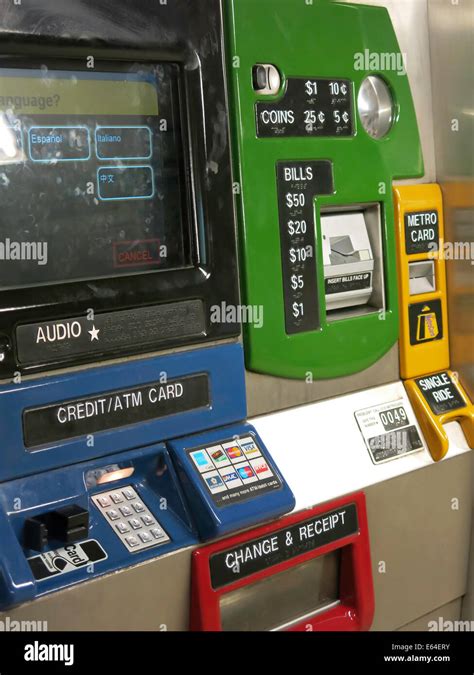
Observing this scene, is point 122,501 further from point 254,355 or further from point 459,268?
point 459,268

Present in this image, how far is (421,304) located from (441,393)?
232mm

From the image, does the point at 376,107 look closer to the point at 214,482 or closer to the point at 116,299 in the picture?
the point at 116,299

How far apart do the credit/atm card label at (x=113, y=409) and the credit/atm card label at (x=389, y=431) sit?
486mm

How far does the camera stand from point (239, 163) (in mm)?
1955

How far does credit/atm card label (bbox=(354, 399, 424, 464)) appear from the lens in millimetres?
2205

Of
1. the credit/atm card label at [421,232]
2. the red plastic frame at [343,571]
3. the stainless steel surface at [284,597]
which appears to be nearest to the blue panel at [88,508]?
the red plastic frame at [343,571]

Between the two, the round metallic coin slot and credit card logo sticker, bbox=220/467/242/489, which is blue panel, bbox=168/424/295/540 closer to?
credit card logo sticker, bbox=220/467/242/489

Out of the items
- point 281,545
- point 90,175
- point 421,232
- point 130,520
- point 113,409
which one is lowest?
point 281,545

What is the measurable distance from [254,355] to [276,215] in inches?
12.1

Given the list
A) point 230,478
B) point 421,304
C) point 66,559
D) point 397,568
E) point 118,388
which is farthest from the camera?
point 421,304

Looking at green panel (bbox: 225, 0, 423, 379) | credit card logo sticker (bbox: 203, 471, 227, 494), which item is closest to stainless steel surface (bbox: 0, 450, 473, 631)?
credit card logo sticker (bbox: 203, 471, 227, 494)

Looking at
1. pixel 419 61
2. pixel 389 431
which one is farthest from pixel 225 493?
pixel 419 61

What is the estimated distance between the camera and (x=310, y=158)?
2.08 m
